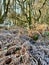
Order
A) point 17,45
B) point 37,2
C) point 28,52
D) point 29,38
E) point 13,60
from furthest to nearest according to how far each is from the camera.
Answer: point 37,2
point 29,38
point 17,45
point 28,52
point 13,60

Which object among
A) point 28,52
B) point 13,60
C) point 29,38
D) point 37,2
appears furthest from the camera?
point 37,2

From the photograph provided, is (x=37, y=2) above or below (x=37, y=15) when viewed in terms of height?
above

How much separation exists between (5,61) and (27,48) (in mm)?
713

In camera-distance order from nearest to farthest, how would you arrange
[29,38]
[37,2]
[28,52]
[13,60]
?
1. [13,60]
2. [28,52]
3. [29,38]
4. [37,2]

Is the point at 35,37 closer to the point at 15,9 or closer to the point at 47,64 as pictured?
the point at 47,64

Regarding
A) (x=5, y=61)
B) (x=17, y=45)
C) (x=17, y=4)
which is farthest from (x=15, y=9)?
(x=5, y=61)

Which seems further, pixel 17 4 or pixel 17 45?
pixel 17 4

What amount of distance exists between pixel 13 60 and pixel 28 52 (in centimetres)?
47

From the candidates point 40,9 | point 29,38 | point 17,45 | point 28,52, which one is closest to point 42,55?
point 28,52

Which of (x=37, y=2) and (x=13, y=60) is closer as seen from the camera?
(x=13, y=60)

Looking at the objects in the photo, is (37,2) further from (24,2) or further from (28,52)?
(28,52)

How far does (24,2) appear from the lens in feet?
35.3

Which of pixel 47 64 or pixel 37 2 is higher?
pixel 37 2

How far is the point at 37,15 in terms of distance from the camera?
10.9 m
